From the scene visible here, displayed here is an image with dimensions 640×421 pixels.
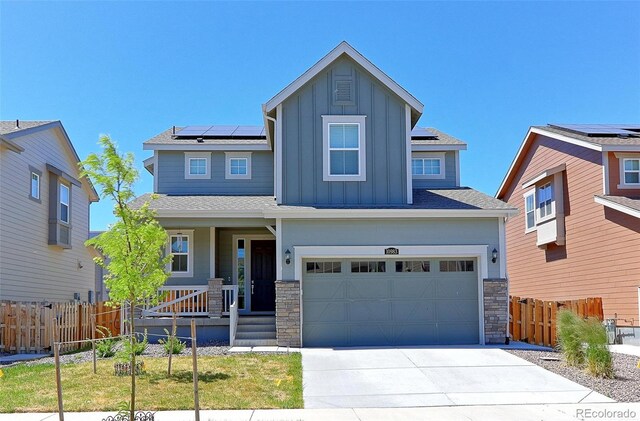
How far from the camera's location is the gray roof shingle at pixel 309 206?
15781 mm

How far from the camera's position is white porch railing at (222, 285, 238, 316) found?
53.9 feet

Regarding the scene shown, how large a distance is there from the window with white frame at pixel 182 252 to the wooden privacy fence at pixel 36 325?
2363 millimetres

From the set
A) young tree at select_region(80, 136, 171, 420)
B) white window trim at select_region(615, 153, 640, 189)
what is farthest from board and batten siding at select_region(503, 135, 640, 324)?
young tree at select_region(80, 136, 171, 420)

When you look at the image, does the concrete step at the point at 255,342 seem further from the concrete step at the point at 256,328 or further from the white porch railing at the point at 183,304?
the white porch railing at the point at 183,304

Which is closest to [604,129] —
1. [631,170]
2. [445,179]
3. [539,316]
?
[631,170]

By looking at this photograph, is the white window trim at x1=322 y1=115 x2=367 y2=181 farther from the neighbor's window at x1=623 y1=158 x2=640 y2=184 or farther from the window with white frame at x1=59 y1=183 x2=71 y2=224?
the window with white frame at x1=59 y1=183 x2=71 y2=224

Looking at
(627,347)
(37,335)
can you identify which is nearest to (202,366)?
(37,335)

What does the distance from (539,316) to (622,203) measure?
4.20m

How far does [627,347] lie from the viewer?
1598 centimetres

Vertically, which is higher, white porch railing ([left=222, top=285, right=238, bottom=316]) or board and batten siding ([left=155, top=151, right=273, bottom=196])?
board and batten siding ([left=155, top=151, right=273, bottom=196])

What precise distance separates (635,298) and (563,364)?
239 inches

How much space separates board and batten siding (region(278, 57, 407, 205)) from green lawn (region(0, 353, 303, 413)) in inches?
196

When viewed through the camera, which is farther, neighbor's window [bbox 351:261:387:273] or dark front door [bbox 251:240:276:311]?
dark front door [bbox 251:240:276:311]

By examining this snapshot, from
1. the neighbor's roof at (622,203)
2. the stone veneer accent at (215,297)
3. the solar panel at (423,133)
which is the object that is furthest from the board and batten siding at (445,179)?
the stone veneer accent at (215,297)
